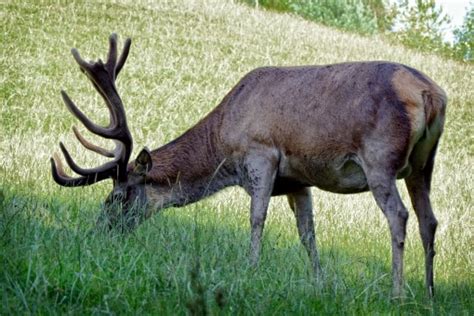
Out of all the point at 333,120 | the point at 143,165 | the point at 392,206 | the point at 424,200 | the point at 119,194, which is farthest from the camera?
the point at 143,165

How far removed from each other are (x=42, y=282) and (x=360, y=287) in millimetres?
2433

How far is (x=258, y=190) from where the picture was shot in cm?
773

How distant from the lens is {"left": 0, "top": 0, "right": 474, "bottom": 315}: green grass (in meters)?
5.02

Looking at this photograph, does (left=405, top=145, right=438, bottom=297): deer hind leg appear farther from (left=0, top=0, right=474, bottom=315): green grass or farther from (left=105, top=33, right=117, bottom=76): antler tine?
(left=105, top=33, right=117, bottom=76): antler tine

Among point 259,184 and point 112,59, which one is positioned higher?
point 112,59

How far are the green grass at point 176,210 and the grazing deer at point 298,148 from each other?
0.33 meters

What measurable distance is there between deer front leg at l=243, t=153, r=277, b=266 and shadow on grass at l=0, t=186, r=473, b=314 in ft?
2.11

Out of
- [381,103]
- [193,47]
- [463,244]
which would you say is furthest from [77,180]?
[193,47]

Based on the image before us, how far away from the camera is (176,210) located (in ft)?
30.7

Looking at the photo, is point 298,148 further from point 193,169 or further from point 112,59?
point 112,59

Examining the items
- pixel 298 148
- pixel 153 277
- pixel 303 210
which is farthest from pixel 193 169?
pixel 153 277

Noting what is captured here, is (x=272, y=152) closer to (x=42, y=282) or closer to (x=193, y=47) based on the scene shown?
(x=42, y=282)

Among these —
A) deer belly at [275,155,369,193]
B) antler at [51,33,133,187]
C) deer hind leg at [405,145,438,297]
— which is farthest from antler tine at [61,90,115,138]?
deer hind leg at [405,145,438,297]

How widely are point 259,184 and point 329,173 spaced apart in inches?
27.0
